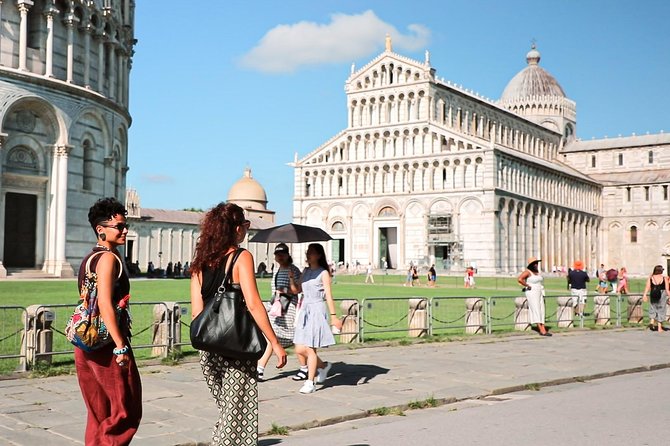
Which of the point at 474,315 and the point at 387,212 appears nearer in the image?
the point at 474,315

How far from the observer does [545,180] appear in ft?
258

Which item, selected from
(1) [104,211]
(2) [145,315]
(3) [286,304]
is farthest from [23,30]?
(1) [104,211]

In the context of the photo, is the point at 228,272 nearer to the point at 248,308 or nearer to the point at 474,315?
the point at 248,308

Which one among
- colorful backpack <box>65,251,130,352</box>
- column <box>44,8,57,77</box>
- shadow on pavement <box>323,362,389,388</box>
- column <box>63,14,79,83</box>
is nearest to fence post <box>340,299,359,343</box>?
shadow on pavement <box>323,362,389,388</box>

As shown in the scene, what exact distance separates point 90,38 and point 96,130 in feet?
14.0

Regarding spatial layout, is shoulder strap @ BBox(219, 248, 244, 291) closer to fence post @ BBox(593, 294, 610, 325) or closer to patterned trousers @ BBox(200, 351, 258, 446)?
patterned trousers @ BBox(200, 351, 258, 446)

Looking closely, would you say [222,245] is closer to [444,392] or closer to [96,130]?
[444,392]

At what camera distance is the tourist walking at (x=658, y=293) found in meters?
19.4

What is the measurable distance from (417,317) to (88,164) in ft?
76.2

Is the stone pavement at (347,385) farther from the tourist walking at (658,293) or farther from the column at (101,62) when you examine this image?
the column at (101,62)

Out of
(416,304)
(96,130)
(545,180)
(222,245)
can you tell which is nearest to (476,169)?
(545,180)

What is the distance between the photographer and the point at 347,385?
10.1 meters

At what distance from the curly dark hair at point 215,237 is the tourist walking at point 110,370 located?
0.62m

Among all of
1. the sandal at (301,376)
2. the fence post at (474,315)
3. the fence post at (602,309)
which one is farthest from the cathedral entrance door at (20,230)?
the sandal at (301,376)
